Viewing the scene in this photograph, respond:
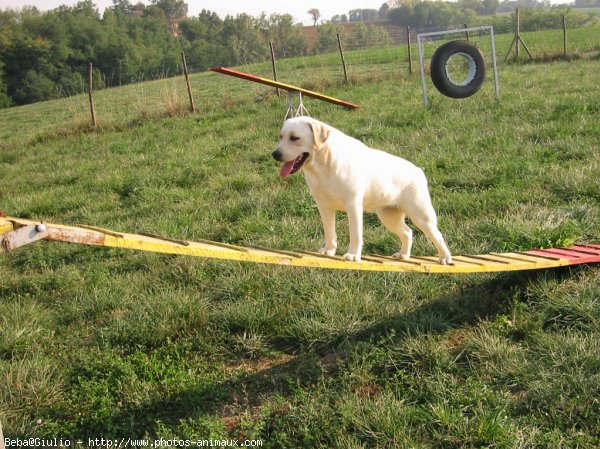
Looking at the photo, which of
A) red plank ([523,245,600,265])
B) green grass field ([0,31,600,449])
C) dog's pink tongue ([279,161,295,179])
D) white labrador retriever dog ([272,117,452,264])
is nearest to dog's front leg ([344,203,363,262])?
white labrador retriever dog ([272,117,452,264])

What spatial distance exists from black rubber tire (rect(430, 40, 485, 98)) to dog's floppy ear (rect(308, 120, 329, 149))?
940cm

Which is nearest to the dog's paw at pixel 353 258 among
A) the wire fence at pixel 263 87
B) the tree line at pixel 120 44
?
the wire fence at pixel 263 87

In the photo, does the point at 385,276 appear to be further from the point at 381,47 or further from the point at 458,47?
the point at 381,47

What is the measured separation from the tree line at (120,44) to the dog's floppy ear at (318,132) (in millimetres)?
39359

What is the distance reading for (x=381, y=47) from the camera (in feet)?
127

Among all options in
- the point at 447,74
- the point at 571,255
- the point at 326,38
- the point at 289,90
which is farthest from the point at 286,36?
the point at 571,255

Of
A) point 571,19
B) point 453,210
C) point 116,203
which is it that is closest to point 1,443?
point 453,210

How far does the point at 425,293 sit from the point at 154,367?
7.56 ft

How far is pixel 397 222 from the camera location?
14.1ft

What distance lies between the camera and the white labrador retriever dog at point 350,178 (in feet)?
11.0

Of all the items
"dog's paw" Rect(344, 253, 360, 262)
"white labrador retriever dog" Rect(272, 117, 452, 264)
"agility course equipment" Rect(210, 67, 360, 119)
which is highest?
"agility course equipment" Rect(210, 67, 360, 119)

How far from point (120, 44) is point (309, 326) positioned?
6584 cm

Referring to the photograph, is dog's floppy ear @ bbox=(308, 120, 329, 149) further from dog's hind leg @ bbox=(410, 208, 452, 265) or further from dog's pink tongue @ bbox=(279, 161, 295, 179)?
dog's hind leg @ bbox=(410, 208, 452, 265)

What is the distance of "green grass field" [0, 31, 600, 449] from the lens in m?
3.64
